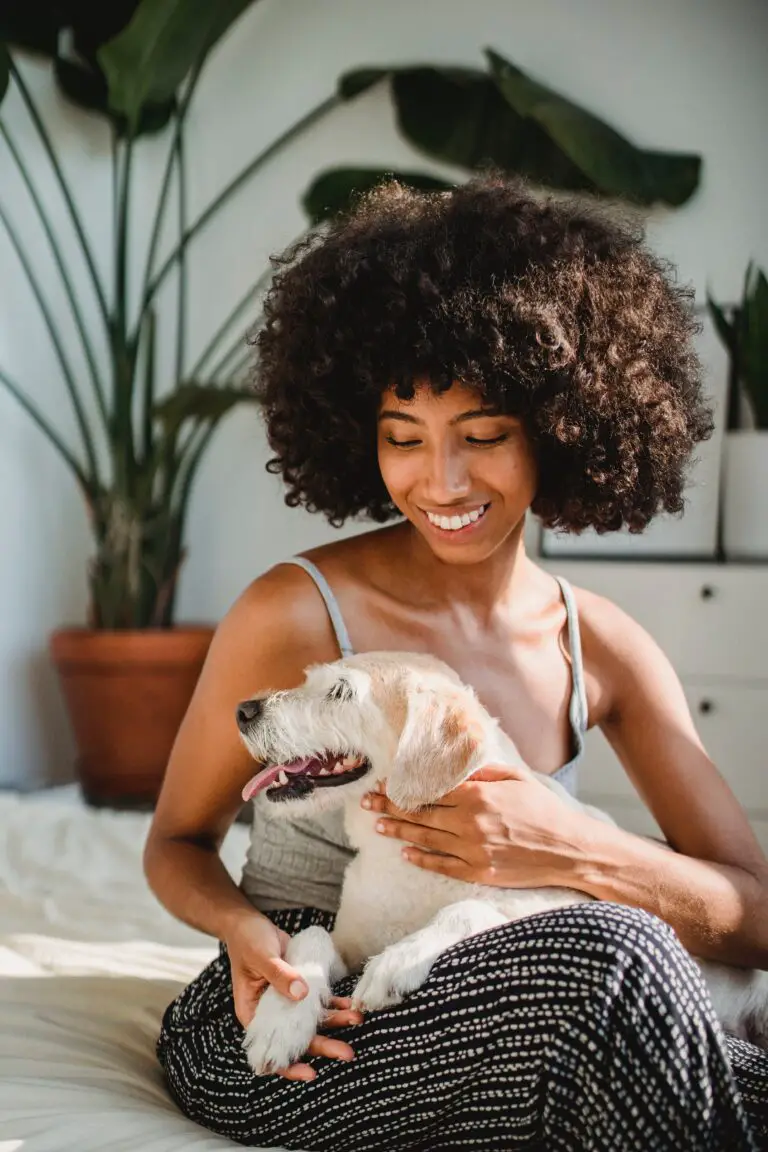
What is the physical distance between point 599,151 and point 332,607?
2067 millimetres

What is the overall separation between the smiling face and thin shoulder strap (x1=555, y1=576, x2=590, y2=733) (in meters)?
0.20

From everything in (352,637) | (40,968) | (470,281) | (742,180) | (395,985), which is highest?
(742,180)

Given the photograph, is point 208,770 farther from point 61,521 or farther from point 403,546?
point 61,521

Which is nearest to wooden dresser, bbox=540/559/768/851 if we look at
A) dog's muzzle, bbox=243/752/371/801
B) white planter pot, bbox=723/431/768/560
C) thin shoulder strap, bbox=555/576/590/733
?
white planter pot, bbox=723/431/768/560

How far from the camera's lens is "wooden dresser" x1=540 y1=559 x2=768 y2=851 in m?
2.88

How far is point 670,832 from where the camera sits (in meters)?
1.50

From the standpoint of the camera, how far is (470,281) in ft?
4.59

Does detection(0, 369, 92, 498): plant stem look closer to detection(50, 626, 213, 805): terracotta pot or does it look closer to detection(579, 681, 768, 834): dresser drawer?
detection(50, 626, 213, 805): terracotta pot

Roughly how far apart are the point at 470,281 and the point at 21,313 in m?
2.30

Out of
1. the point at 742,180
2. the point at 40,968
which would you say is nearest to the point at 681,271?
the point at 742,180

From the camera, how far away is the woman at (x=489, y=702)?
1054 mm

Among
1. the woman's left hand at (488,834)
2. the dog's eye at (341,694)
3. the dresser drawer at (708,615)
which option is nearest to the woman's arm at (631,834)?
the woman's left hand at (488,834)

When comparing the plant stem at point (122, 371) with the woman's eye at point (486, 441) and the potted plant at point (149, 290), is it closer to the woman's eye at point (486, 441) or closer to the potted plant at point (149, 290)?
the potted plant at point (149, 290)

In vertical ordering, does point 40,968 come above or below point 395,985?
below
